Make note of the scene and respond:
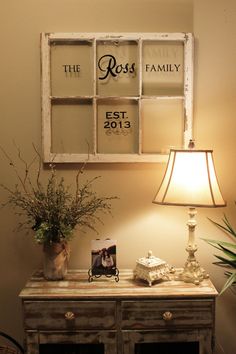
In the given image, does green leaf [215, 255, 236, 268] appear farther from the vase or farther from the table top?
the vase

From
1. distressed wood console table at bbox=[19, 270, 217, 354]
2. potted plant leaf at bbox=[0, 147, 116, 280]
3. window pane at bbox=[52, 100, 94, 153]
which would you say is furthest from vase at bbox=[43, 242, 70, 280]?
window pane at bbox=[52, 100, 94, 153]

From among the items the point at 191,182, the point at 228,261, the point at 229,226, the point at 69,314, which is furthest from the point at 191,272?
the point at 69,314

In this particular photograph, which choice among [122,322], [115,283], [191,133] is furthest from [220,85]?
[122,322]

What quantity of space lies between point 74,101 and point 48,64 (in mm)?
219

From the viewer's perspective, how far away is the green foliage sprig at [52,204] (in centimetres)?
196

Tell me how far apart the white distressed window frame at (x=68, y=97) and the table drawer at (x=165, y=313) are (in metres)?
Answer: 0.70

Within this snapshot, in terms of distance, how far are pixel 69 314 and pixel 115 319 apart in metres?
0.20

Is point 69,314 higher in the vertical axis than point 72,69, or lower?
lower

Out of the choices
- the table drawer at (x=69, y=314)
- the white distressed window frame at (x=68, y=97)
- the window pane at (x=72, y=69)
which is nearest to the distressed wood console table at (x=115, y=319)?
the table drawer at (x=69, y=314)

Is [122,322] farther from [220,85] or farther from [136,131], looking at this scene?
[220,85]

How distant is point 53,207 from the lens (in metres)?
1.95

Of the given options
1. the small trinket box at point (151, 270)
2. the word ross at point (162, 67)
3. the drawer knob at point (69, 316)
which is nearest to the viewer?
the drawer knob at point (69, 316)

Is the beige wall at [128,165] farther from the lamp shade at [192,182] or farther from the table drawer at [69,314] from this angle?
the table drawer at [69,314]

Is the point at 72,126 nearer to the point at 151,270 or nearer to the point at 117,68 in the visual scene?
the point at 117,68
